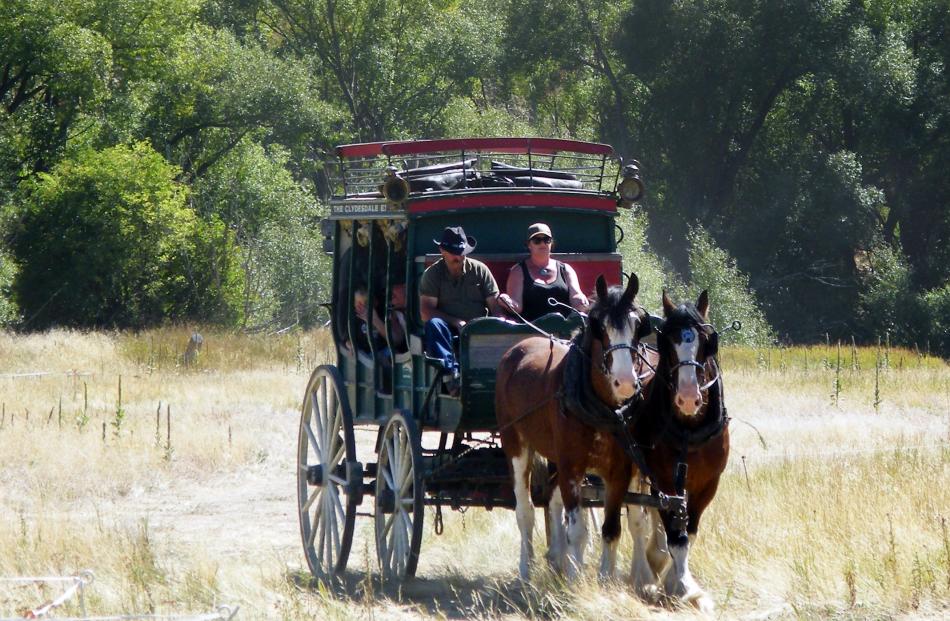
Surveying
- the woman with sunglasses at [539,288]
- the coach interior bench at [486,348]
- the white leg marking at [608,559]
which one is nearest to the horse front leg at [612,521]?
the white leg marking at [608,559]

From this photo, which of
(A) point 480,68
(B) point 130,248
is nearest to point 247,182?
(B) point 130,248

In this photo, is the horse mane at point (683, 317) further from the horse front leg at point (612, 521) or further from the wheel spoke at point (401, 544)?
the wheel spoke at point (401, 544)

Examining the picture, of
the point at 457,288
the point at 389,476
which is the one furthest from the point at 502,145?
the point at 389,476

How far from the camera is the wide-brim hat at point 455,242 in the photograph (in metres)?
8.48

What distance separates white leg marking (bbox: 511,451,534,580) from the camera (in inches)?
321

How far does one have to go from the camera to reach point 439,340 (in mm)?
8531

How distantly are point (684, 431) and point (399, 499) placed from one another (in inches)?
90.1

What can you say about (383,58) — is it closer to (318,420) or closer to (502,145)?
(318,420)

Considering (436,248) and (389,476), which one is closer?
(389,476)

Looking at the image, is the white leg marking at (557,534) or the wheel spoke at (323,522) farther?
the wheel spoke at (323,522)

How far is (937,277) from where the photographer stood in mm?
38688

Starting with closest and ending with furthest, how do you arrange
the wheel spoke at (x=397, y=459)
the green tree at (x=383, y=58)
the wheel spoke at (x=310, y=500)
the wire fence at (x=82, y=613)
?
the wire fence at (x=82, y=613), the wheel spoke at (x=397, y=459), the wheel spoke at (x=310, y=500), the green tree at (x=383, y=58)

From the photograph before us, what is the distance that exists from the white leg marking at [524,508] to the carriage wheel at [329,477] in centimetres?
128

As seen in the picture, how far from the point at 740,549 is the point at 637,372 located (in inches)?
64.1
